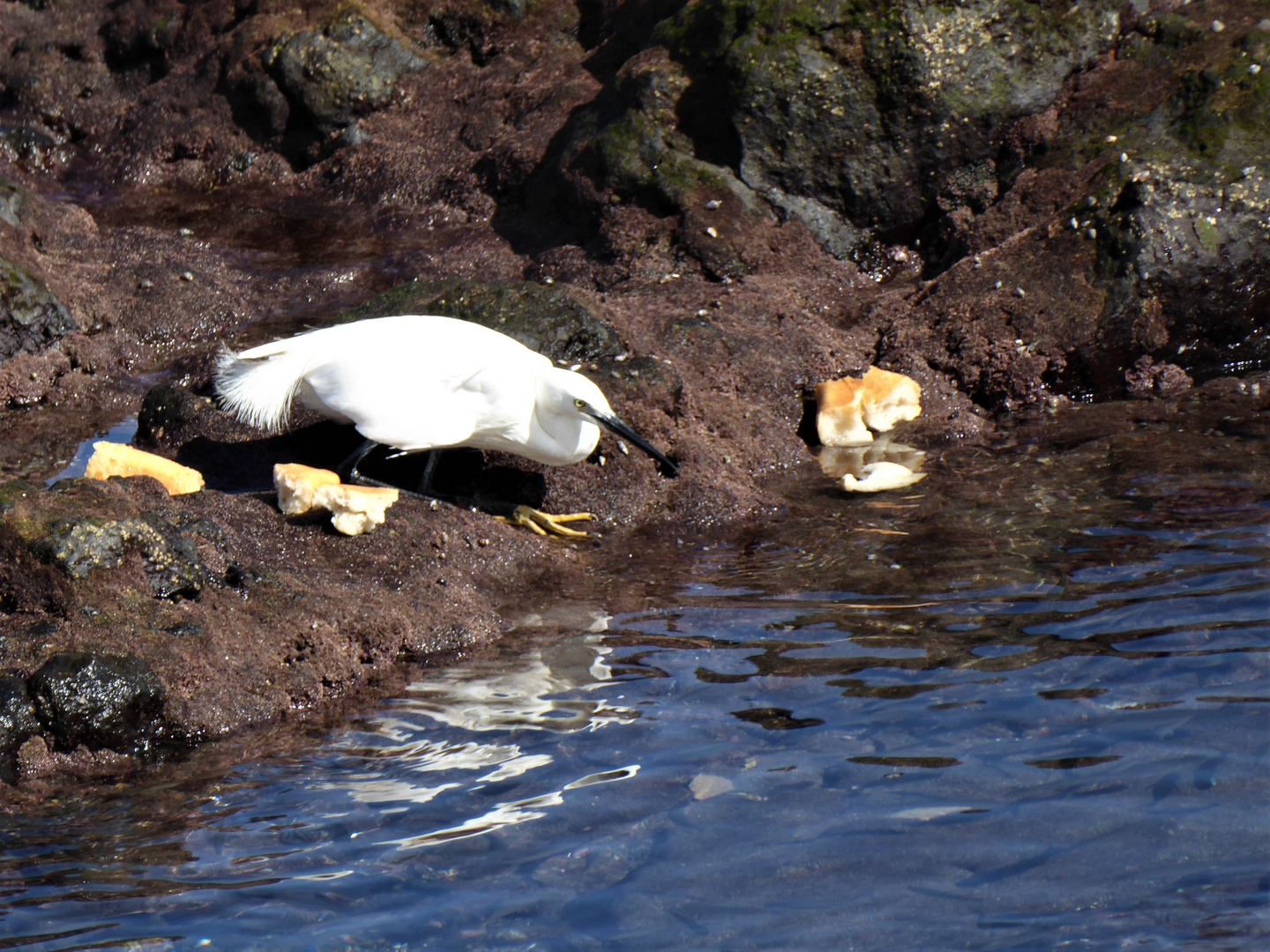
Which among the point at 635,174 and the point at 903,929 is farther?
the point at 635,174

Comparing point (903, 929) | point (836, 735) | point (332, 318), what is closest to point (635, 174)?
point (332, 318)

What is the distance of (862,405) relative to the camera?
791 cm

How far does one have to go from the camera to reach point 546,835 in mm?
3668

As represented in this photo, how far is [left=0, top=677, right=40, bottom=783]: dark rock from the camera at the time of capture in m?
4.05

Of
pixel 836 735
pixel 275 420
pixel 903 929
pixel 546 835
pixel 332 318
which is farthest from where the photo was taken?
pixel 332 318

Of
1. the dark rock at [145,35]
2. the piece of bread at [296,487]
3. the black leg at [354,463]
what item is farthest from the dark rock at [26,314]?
the dark rock at [145,35]

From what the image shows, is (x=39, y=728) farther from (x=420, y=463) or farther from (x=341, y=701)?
(x=420, y=463)

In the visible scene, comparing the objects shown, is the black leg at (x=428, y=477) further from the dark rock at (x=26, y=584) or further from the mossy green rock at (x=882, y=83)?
the mossy green rock at (x=882, y=83)

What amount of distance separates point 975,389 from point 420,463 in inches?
156

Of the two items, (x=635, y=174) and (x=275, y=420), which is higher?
(x=635, y=174)

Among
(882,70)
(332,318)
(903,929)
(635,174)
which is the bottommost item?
(903,929)

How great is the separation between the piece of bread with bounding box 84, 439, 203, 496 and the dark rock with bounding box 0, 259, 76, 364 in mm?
3472

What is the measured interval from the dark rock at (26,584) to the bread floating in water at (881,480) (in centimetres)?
411

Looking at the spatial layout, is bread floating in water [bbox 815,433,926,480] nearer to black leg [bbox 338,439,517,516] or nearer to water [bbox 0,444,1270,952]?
water [bbox 0,444,1270,952]
